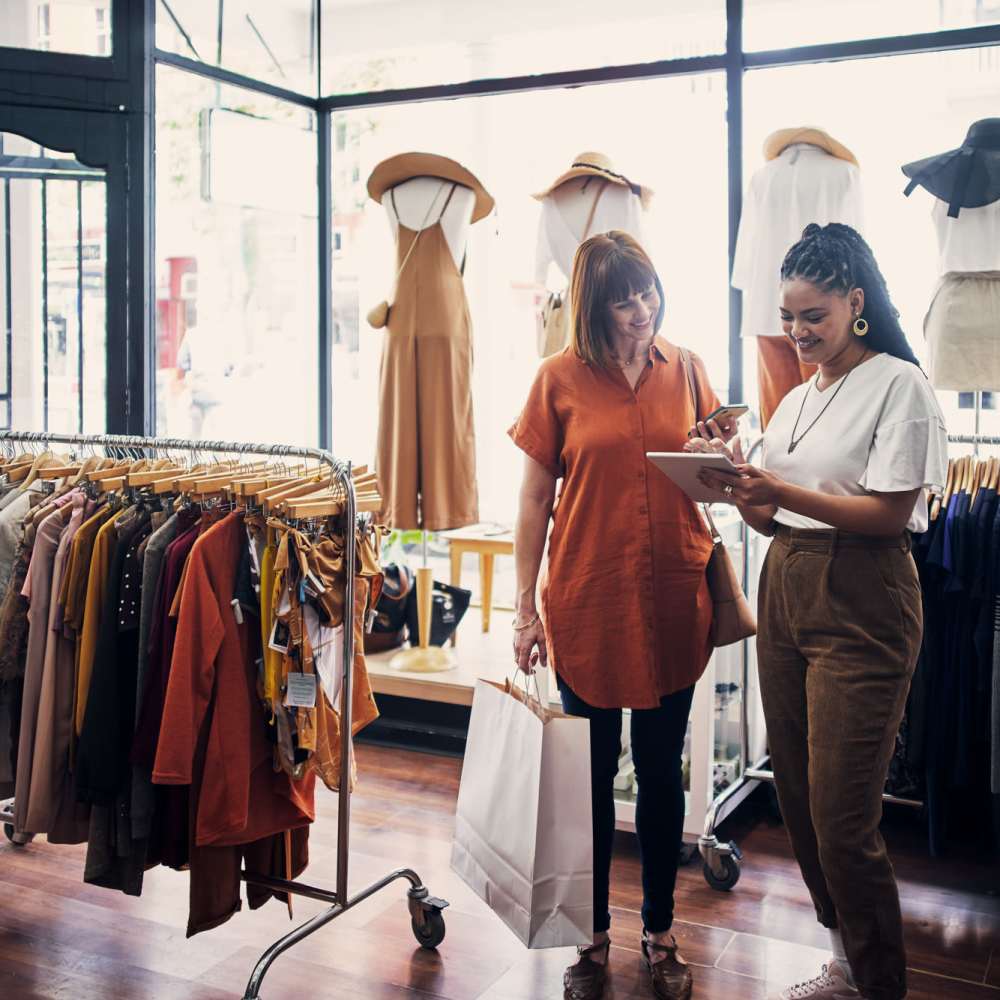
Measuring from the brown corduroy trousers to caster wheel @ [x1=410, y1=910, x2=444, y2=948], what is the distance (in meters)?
0.95

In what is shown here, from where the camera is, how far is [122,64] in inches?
147

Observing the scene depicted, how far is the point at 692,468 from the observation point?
2189mm

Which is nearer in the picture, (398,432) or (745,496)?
(745,496)

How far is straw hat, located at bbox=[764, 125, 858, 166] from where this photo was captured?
Result: 135 inches

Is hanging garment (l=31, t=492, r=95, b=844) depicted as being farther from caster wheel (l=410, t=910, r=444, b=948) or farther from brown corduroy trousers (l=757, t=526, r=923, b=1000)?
brown corduroy trousers (l=757, t=526, r=923, b=1000)

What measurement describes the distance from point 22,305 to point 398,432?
4.09 feet

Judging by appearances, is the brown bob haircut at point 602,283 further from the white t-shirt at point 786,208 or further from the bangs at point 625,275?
the white t-shirt at point 786,208

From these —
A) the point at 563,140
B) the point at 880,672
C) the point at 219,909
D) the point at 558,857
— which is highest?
the point at 563,140

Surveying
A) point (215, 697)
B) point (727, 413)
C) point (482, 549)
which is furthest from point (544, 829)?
point (482, 549)

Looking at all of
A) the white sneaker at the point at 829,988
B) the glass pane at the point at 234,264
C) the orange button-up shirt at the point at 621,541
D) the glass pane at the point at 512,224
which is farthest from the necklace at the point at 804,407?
the glass pane at the point at 234,264

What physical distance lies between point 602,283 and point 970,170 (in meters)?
1.42

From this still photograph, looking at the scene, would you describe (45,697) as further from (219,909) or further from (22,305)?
(22,305)

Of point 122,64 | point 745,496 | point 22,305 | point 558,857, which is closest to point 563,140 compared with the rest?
point 122,64

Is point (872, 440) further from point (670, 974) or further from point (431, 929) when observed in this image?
point (431, 929)
